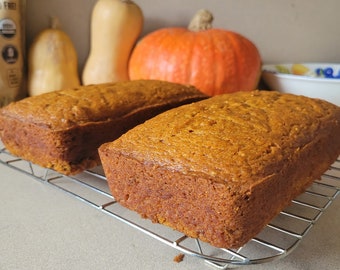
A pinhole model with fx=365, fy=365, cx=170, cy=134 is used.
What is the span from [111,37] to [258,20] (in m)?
0.76

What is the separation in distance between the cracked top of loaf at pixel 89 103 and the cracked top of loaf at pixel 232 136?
6.3 inches

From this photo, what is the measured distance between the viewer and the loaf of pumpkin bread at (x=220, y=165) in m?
0.55

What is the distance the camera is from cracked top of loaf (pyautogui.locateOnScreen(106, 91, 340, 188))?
1.88ft

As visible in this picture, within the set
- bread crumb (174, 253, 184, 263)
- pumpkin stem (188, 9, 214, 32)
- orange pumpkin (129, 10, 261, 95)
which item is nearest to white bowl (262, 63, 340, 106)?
orange pumpkin (129, 10, 261, 95)

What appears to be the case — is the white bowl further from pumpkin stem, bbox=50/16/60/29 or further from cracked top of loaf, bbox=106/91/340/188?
pumpkin stem, bbox=50/16/60/29

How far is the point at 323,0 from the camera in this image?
1.83 m

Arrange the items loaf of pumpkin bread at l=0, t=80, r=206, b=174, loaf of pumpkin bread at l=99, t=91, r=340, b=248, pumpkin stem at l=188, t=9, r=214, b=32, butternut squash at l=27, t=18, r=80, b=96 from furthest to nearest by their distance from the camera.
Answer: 1. pumpkin stem at l=188, t=9, r=214, b=32
2. butternut squash at l=27, t=18, r=80, b=96
3. loaf of pumpkin bread at l=0, t=80, r=206, b=174
4. loaf of pumpkin bread at l=99, t=91, r=340, b=248

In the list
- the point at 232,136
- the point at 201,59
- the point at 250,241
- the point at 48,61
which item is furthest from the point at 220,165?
the point at 48,61

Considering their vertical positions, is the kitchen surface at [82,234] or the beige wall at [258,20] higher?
the beige wall at [258,20]

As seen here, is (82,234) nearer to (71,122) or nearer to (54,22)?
(71,122)

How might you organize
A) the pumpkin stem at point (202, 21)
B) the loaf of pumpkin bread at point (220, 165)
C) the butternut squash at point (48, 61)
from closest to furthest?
the loaf of pumpkin bread at point (220, 165)
the butternut squash at point (48, 61)
the pumpkin stem at point (202, 21)

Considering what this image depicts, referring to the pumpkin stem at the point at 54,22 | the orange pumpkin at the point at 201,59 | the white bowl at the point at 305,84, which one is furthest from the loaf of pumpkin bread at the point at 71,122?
the white bowl at the point at 305,84

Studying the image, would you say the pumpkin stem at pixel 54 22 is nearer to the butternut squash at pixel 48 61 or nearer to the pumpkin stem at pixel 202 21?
the butternut squash at pixel 48 61

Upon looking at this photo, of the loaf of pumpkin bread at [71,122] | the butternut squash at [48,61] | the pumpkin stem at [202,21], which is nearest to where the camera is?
the loaf of pumpkin bread at [71,122]
